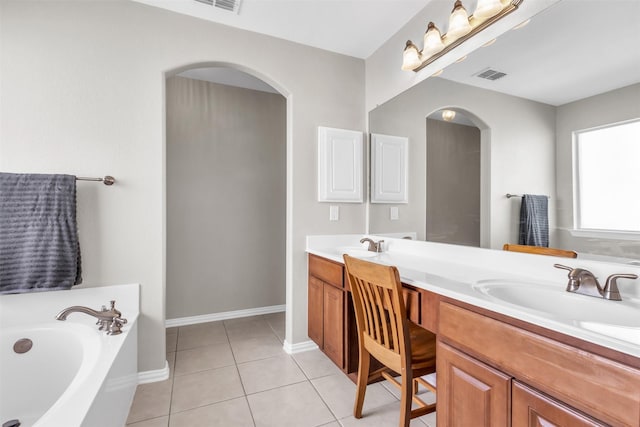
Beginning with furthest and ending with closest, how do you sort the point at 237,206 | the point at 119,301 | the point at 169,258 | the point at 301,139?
1. the point at 237,206
2. the point at 169,258
3. the point at 301,139
4. the point at 119,301

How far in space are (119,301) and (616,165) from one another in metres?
2.66

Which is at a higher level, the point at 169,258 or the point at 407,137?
the point at 407,137

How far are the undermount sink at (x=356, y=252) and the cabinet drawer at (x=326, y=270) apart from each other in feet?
0.69

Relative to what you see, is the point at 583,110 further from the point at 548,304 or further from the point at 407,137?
the point at 407,137

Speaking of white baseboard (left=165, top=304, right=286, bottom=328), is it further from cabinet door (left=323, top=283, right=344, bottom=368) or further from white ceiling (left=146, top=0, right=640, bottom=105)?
white ceiling (left=146, top=0, right=640, bottom=105)

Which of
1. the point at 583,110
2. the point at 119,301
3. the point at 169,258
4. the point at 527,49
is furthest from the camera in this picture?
the point at 169,258

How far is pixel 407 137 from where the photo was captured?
228cm

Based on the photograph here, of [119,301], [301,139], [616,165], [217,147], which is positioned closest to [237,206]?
[217,147]

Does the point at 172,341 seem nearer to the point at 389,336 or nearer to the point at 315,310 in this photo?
the point at 315,310

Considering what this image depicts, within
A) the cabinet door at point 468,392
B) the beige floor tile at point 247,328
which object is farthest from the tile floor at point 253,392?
the cabinet door at point 468,392

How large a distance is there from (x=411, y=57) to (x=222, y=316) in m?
2.90

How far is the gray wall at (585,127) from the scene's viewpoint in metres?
1.12

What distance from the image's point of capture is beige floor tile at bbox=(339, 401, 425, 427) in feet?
5.15

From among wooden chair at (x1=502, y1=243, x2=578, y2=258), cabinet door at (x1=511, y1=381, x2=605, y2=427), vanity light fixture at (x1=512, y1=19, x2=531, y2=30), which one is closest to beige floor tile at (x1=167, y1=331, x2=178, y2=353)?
cabinet door at (x1=511, y1=381, x2=605, y2=427)
